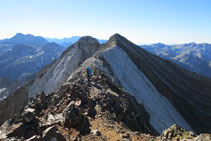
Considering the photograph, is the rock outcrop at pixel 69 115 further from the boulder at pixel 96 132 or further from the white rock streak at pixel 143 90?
the white rock streak at pixel 143 90

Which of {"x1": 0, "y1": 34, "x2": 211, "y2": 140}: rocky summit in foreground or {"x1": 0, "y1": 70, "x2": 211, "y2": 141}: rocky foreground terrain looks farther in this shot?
{"x1": 0, "y1": 34, "x2": 211, "y2": 140}: rocky summit in foreground

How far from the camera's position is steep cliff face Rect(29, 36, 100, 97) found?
4841cm

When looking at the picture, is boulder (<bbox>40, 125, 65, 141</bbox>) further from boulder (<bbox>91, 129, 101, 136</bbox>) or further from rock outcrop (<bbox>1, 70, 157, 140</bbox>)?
boulder (<bbox>91, 129, 101, 136</bbox>)

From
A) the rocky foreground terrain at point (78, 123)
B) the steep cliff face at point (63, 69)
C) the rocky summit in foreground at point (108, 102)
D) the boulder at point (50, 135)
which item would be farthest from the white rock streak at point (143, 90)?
the boulder at point (50, 135)

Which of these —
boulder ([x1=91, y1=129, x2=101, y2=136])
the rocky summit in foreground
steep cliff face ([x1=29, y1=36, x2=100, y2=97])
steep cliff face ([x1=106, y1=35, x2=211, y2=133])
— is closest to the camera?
the rocky summit in foreground

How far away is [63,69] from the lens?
5316 cm

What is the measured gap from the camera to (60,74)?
50406 mm

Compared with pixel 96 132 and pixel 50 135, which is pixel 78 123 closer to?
pixel 96 132

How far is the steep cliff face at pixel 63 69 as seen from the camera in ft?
159

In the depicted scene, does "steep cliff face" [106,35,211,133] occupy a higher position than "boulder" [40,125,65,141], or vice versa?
"boulder" [40,125,65,141]

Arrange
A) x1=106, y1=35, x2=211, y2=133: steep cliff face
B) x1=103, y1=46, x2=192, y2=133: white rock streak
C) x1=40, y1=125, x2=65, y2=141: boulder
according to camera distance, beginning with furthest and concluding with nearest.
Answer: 1. x1=106, y1=35, x2=211, y2=133: steep cliff face
2. x1=103, y1=46, x2=192, y2=133: white rock streak
3. x1=40, y1=125, x2=65, y2=141: boulder

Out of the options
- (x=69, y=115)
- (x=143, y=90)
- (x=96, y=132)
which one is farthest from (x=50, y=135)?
(x=143, y=90)

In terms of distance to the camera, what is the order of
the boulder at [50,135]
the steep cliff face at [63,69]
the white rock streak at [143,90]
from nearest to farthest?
the boulder at [50,135]
the white rock streak at [143,90]
the steep cliff face at [63,69]

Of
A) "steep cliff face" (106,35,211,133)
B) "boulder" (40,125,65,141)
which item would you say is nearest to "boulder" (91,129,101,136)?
"boulder" (40,125,65,141)
